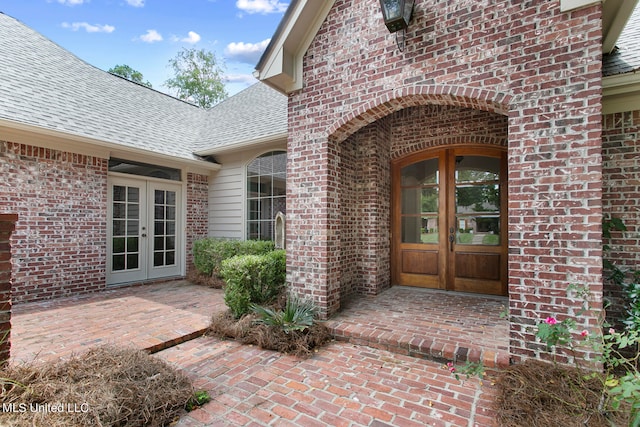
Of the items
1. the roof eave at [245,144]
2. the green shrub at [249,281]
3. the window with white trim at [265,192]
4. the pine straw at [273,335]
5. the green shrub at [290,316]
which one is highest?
the roof eave at [245,144]

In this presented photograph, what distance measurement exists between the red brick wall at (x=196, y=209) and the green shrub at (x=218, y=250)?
57 cm

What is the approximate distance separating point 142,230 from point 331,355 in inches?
215

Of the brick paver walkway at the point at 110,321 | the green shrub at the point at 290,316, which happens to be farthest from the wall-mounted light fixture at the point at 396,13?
the brick paver walkway at the point at 110,321

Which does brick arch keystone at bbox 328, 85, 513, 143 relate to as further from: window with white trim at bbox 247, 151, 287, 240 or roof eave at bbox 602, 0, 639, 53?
window with white trim at bbox 247, 151, 287, 240

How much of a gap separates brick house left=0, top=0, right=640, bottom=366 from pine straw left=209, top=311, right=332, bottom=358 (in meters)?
0.54

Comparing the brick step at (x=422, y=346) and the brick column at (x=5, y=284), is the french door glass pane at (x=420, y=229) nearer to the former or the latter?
the brick step at (x=422, y=346)

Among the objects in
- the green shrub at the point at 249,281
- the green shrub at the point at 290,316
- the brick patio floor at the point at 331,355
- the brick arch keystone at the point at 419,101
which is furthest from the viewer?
the green shrub at the point at 249,281

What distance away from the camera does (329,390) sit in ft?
8.03

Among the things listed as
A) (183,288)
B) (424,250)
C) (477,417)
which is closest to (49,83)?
(183,288)

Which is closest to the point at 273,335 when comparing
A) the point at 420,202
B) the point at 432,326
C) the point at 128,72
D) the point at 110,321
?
the point at 432,326

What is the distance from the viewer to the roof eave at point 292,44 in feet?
12.2

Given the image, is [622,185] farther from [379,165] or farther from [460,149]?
[379,165]

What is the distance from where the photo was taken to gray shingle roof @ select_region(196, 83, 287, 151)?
6520 mm

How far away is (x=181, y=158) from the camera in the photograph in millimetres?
6602
